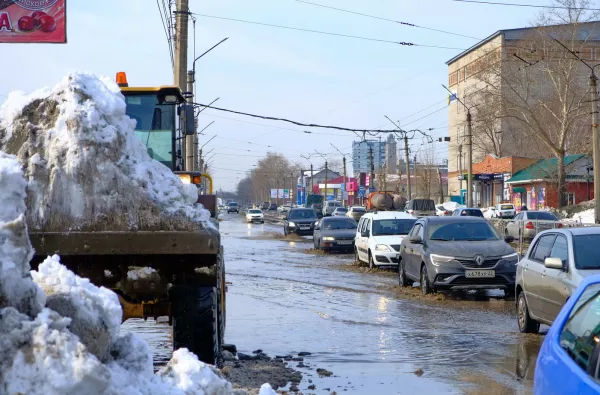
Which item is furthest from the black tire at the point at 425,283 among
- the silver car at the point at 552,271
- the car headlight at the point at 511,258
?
the silver car at the point at 552,271

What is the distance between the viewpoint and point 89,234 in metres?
6.91

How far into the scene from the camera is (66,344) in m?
3.59

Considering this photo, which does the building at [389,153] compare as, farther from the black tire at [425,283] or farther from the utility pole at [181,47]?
the black tire at [425,283]

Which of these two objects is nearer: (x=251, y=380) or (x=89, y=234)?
(x=89, y=234)

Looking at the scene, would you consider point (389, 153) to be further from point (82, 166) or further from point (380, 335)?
point (82, 166)

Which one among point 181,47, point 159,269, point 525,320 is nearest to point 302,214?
point 181,47

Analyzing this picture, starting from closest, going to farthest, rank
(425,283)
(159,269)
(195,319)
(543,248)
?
1. (159,269)
2. (195,319)
3. (543,248)
4. (425,283)

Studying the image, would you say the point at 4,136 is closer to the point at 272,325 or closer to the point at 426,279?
the point at 272,325

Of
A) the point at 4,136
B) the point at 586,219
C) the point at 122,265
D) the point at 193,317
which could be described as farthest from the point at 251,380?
the point at 586,219

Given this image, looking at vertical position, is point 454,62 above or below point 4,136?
above

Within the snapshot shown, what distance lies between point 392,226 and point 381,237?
35.4 inches

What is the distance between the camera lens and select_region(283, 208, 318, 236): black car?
4659 centimetres

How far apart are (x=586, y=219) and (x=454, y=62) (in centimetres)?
6110

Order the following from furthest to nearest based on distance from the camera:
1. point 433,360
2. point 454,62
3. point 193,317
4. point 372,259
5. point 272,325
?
point 454,62, point 372,259, point 272,325, point 433,360, point 193,317
